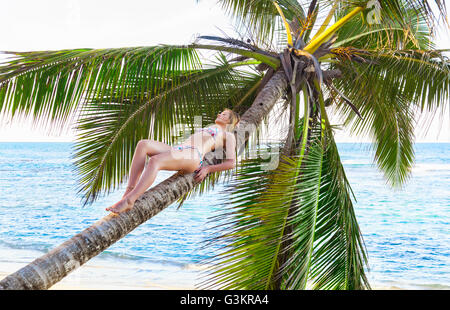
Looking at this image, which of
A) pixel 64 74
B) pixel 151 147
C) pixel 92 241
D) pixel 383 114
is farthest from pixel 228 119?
pixel 383 114

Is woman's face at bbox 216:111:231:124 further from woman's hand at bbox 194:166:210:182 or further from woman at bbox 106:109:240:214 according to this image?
woman's hand at bbox 194:166:210:182

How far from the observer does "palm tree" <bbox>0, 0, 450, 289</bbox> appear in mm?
3244

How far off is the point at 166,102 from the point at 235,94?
3.59ft

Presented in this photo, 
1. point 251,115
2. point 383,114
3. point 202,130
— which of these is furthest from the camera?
point 383,114

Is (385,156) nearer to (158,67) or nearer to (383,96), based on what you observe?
(383,96)

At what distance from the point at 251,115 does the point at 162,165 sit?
1389 millimetres

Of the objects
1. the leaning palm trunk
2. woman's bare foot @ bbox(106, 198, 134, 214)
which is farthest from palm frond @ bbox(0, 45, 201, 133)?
woman's bare foot @ bbox(106, 198, 134, 214)

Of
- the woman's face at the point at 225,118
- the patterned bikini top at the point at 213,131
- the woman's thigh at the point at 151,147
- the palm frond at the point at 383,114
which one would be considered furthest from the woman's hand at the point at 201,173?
the palm frond at the point at 383,114

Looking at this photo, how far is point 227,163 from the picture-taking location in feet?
11.8

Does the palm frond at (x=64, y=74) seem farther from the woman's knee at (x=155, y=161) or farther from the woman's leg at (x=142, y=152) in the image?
the woman's knee at (x=155, y=161)

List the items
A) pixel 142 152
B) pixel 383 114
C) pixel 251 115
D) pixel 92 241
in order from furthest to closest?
pixel 383 114
pixel 251 115
pixel 142 152
pixel 92 241

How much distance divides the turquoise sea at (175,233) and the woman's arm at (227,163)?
1.38 ft

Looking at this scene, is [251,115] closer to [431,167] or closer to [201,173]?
[201,173]
